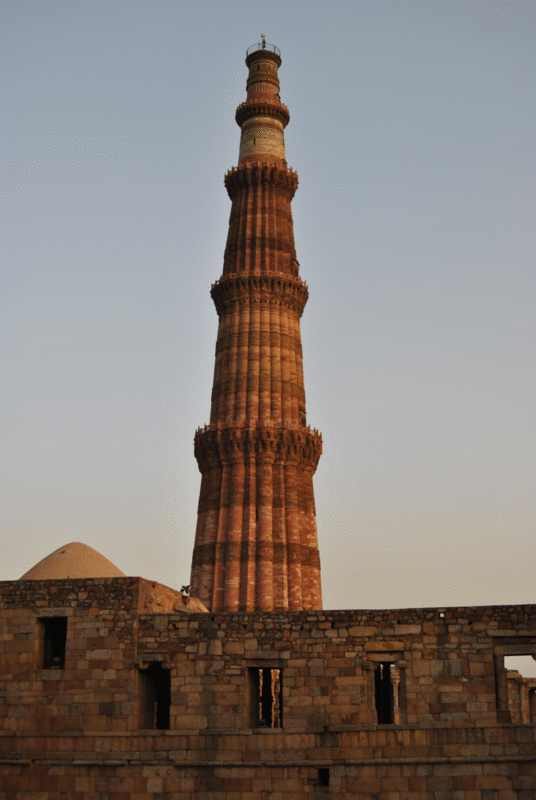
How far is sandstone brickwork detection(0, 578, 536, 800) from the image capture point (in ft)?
64.3

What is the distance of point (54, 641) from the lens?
883 inches

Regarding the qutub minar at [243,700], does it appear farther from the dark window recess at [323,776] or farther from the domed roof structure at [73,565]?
the domed roof structure at [73,565]

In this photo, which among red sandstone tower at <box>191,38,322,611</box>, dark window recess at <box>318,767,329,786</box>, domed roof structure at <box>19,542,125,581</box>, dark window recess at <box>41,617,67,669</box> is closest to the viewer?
dark window recess at <box>318,767,329,786</box>

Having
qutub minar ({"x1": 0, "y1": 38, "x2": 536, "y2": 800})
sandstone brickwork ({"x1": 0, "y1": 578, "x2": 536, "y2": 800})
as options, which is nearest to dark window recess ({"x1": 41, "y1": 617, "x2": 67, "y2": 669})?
qutub minar ({"x1": 0, "y1": 38, "x2": 536, "y2": 800})

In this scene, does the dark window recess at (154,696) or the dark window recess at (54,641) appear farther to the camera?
the dark window recess at (54,641)

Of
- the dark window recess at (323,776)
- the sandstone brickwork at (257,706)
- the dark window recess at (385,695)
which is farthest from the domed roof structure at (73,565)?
the dark window recess at (323,776)

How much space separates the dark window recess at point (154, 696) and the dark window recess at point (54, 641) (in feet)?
6.81

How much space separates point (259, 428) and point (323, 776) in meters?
20.3

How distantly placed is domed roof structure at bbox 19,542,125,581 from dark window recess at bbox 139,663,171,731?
3.74 meters

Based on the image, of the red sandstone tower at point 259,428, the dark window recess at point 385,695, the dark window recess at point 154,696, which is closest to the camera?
the dark window recess at point 154,696

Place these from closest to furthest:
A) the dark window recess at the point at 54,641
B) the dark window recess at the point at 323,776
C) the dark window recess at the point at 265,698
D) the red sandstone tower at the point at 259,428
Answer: the dark window recess at the point at 323,776, the dark window recess at the point at 265,698, the dark window recess at the point at 54,641, the red sandstone tower at the point at 259,428

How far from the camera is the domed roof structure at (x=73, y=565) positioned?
25.9 metres

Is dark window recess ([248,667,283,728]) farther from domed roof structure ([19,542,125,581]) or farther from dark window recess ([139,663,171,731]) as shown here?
domed roof structure ([19,542,125,581])

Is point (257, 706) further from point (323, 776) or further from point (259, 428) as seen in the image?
point (259, 428)
